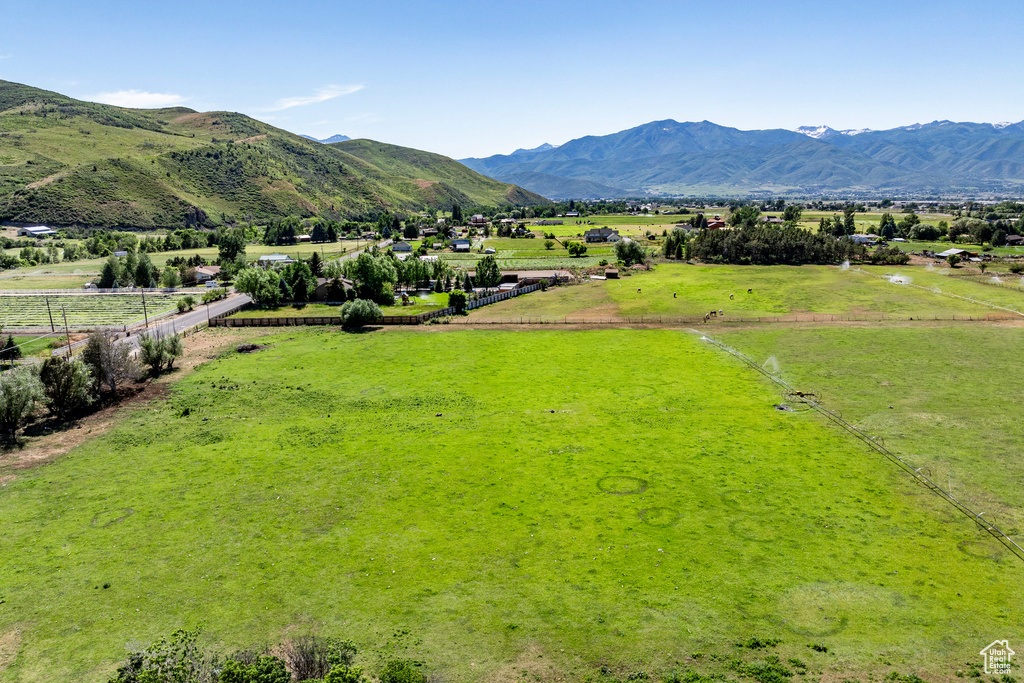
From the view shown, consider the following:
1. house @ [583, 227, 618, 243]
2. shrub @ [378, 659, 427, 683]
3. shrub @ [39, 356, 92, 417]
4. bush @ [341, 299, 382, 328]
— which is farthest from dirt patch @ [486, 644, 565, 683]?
house @ [583, 227, 618, 243]

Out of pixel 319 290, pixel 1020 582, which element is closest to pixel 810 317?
pixel 1020 582

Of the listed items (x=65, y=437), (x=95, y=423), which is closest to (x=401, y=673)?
(x=65, y=437)

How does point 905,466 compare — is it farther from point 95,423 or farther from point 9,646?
point 95,423

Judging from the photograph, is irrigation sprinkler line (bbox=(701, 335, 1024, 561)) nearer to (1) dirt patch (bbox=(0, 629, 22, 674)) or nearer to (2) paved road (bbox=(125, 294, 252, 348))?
(1) dirt patch (bbox=(0, 629, 22, 674))

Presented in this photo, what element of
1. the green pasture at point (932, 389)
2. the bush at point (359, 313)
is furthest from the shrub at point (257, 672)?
the bush at point (359, 313)

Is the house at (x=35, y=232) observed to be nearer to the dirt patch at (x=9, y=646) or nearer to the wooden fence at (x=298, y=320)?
the wooden fence at (x=298, y=320)

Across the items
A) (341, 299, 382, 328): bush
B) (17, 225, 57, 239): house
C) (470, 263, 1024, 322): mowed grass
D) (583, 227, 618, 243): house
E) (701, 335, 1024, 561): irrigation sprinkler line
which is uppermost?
(17, 225, 57, 239): house

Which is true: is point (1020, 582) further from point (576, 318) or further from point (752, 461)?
point (576, 318)
